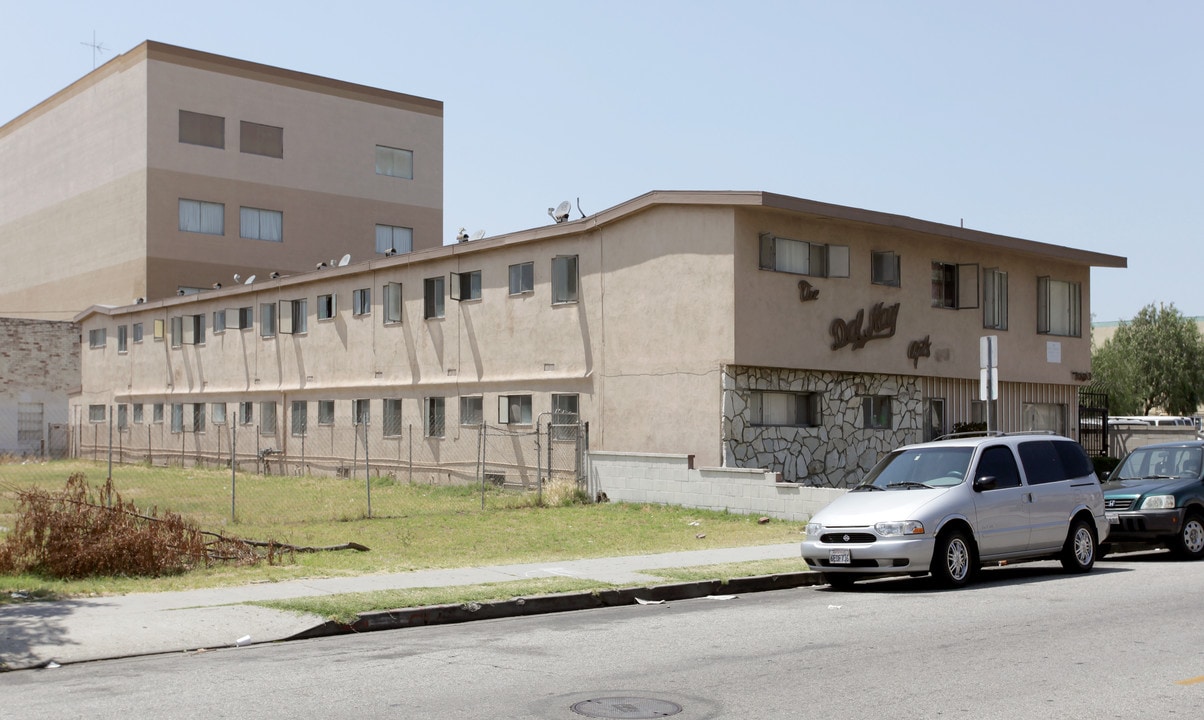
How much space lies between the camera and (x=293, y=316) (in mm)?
39094

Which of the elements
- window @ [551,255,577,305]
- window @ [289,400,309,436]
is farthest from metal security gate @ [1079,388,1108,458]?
window @ [289,400,309,436]

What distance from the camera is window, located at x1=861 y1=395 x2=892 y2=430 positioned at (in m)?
28.0

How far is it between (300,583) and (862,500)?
687cm

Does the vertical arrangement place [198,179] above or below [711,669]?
above

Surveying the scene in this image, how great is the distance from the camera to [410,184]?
209 ft

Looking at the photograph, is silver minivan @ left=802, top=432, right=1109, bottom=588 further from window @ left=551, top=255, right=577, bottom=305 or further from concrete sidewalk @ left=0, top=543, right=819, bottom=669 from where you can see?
window @ left=551, top=255, right=577, bottom=305

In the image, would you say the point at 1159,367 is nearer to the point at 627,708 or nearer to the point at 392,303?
the point at 392,303

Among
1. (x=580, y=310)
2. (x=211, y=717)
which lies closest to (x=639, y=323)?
(x=580, y=310)

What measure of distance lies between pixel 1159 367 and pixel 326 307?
52.0 metres

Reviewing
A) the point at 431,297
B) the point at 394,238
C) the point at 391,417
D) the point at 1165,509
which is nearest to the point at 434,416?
the point at 391,417

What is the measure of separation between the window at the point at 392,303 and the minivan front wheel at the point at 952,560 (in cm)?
2237

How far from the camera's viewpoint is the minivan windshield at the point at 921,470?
15023 mm

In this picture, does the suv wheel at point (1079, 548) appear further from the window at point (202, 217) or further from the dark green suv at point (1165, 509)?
the window at point (202, 217)

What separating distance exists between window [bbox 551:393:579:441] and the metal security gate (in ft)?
50.1
